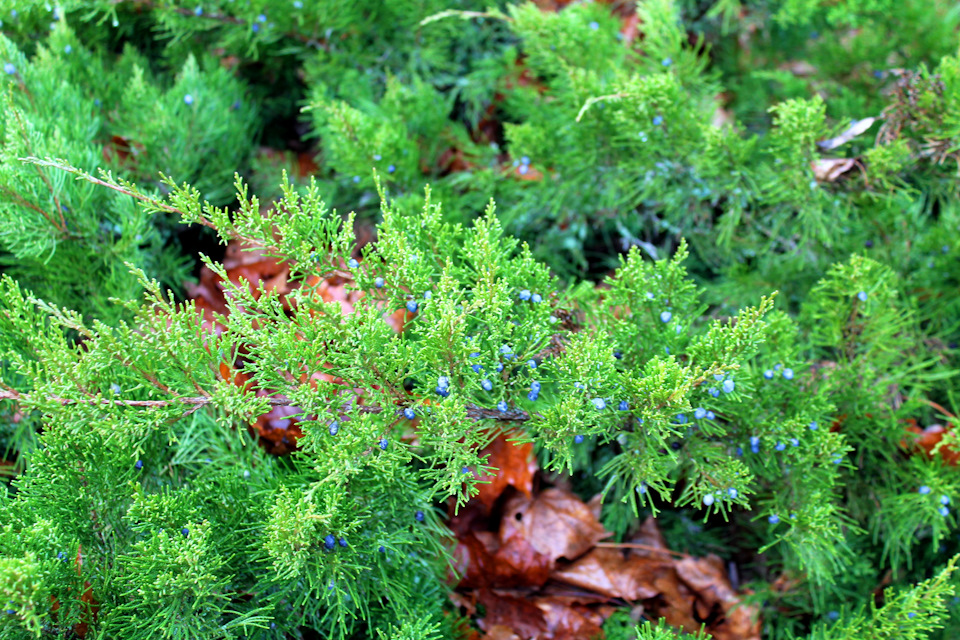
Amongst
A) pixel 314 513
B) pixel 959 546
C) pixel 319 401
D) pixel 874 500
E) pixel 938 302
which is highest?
pixel 319 401

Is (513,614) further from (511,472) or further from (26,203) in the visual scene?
(26,203)

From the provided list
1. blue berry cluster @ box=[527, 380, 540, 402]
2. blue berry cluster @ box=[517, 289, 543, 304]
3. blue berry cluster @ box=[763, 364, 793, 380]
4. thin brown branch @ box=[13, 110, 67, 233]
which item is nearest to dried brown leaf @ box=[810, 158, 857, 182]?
blue berry cluster @ box=[763, 364, 793, 380]

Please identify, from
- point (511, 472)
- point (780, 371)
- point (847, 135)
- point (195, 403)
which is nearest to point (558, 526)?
point (511, 472)

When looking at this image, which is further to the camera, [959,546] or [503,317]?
[959,546]

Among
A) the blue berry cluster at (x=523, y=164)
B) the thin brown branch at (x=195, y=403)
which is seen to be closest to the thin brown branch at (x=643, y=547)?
the thin brown branch at (x=195, y=403)

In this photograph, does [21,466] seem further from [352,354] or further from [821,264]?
[821,264]

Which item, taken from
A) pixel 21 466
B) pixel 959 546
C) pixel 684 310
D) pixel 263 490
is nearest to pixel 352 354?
pixel 263 490

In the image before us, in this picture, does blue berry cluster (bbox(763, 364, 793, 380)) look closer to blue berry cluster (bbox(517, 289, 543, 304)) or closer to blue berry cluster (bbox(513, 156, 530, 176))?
blue berry cluster (bbox(517, 289, 543, 304))

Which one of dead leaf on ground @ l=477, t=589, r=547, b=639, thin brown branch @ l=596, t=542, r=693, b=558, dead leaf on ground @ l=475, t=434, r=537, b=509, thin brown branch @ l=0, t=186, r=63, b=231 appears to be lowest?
dead leaf on ground @ l=477, t=589, r=547, b=639
